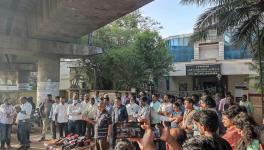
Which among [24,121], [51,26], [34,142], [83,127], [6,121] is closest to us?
[24,121]

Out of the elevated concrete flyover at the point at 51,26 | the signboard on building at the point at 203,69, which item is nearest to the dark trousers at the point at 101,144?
the elevated concrete flyover at the point at 51,26

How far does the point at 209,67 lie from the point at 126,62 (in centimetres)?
861

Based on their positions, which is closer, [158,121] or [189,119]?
[189,119]

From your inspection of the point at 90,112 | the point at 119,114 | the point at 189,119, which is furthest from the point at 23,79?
the point at 189,119

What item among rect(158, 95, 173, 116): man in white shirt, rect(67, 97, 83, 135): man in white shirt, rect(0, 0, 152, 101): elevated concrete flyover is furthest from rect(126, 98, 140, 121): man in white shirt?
rect(0, 0, 152, 101): elevated concrete flyover

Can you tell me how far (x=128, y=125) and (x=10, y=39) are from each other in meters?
9.45

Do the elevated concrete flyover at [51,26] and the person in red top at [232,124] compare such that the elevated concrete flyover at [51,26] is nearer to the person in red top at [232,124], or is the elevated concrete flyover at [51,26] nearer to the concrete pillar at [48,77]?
the concrete pillar at [48,77]

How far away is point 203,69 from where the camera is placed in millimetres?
30031

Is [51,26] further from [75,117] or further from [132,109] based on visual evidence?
[132,109]

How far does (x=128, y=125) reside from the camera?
329 inches

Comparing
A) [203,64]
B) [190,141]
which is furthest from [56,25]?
[203,64]

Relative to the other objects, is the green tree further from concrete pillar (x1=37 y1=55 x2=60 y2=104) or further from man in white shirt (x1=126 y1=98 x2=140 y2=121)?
concrete pillar (x1=37 y1=55 x2=60 y2=104)

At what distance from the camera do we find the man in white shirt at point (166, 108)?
402 inches

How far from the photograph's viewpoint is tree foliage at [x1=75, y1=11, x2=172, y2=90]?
24556mm
